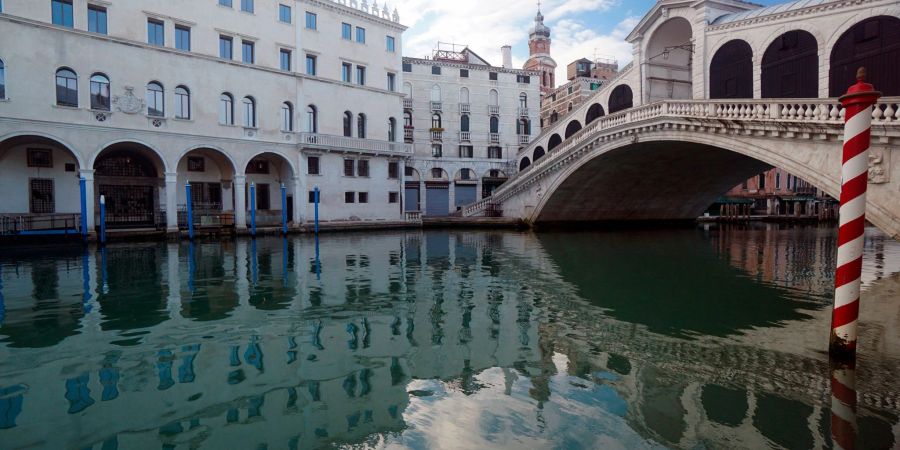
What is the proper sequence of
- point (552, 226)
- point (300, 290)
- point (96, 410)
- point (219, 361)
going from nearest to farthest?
point (96, 410) → point (219, 361) → point (300, 290) → point (552, 226)

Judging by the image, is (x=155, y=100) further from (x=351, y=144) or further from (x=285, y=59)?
(x=351, y=144)

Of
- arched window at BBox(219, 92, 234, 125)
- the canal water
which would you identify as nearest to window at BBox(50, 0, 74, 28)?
arched window at BBox(219, 92, 234, 125)

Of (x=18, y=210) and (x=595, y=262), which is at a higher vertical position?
(x=18, y=210)

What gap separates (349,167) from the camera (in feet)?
88.9

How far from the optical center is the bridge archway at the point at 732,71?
1644 cm

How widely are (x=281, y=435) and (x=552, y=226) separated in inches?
949

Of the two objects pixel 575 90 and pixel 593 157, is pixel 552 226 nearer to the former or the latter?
Answer: pixel 593 157

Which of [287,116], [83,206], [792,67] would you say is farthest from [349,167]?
[792,67]

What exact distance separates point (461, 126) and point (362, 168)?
1016cm

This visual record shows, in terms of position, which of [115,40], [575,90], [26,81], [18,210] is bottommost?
[18,210]

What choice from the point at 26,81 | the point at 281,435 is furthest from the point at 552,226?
the point at 281,435

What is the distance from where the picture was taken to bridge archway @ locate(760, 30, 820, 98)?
14320 mm

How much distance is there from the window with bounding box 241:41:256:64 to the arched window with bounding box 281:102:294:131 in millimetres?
2348

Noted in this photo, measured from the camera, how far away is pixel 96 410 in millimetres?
3963
